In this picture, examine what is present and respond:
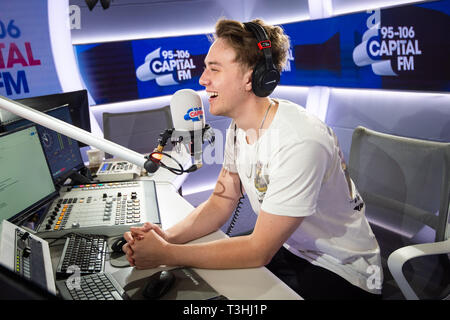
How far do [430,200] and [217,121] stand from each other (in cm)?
307

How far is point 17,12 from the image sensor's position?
3.29 meters

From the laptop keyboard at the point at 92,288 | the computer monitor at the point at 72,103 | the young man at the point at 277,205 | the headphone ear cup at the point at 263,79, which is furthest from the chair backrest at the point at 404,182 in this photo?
the computer monitor at the point at 72,103

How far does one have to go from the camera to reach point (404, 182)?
1.52m

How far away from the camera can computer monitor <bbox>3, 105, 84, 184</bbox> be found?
1.72 meters

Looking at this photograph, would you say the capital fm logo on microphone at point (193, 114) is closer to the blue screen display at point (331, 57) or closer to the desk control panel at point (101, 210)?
the desk control panel at point (101, 210)

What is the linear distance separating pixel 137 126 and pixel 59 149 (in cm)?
112

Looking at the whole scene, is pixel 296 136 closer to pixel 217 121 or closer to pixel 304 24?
pixel 304 24

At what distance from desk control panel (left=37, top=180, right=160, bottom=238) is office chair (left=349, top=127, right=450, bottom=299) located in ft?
3.04

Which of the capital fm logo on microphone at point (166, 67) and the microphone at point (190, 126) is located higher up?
the capital fm logo on microphone at point (166, 67)

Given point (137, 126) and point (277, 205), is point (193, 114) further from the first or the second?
point (137, 126)

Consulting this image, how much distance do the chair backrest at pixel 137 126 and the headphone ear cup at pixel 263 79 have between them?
174 cm

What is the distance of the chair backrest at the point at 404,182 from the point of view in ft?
4.61

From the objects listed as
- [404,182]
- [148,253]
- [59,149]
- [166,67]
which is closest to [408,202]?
[404,182]
